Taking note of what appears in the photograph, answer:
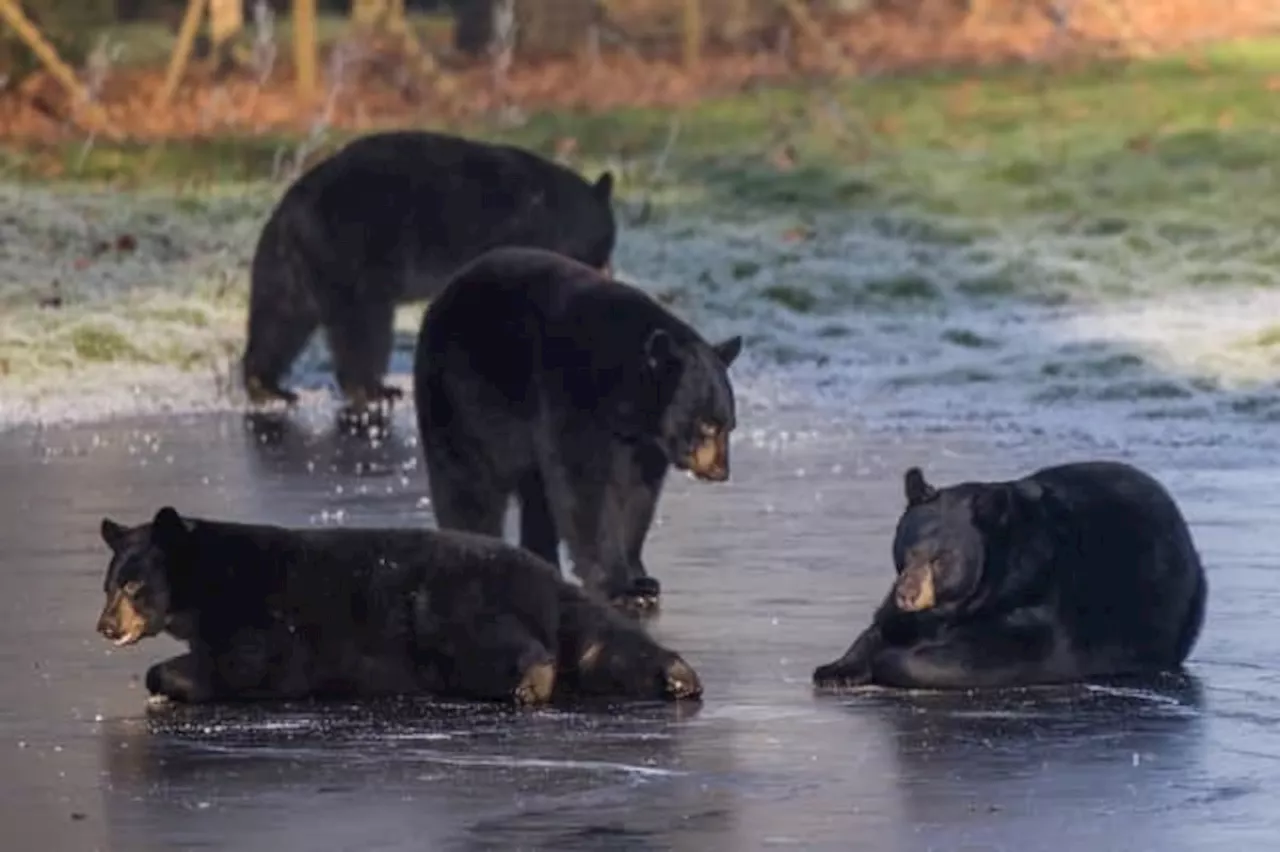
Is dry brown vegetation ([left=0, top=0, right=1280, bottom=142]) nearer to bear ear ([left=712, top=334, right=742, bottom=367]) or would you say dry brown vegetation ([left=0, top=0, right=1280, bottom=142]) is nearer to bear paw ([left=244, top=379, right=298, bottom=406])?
bear paw ([left=244, top=379, right=298, bottom=406])

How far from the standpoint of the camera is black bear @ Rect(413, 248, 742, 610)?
10523mm

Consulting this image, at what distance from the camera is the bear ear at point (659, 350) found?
1043 cm

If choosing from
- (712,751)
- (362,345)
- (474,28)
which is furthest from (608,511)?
(474,28)

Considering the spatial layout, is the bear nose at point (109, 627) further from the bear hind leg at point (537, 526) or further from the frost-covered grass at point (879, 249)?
the frost-covered grass at point (879, 249)

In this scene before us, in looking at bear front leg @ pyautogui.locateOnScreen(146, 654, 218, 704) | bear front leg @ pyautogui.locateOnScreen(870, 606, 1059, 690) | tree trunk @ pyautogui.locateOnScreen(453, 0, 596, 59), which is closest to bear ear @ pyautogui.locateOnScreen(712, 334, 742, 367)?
bear front leg @ pyautogui.locateOnScreen(870, 606, 1059, 690)

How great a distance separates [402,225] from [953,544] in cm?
814

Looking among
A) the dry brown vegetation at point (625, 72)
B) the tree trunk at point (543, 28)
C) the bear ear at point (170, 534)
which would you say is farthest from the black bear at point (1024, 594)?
the tree trunk at point (543, 28)

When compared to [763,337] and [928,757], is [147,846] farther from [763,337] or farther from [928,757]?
[763,337]

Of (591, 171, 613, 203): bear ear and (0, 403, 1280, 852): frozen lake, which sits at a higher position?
(591, 171, 613, 203): bear ear

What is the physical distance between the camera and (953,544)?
29.8 ft

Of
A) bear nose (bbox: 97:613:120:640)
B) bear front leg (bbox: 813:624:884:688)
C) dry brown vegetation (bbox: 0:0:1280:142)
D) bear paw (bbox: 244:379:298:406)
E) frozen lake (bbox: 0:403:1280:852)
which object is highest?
dry brown vegetation (bbox: 0:0:1280:142)

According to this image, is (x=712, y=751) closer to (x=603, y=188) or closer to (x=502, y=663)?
(x=502, y=663)

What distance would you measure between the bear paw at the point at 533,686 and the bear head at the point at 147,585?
93 centimetres

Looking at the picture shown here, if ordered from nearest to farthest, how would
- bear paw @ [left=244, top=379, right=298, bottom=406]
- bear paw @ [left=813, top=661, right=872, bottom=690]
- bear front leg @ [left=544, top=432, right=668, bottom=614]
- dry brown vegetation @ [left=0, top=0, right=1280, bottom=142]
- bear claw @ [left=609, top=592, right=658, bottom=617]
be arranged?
1. bear paw @ [left=813, top=661, right=872, bottom=690]
2. bear claw @ [left=609, top=592, right=658, bottom=617]
3. bear front leg @ [left=544, top=432, right=668, bottom=614]
4. bear paw @ [left=244, top=379, right=298, bottom=406]
5. dry brown vegetation @ [left=0, top=0, right=1280, bottom=142]
